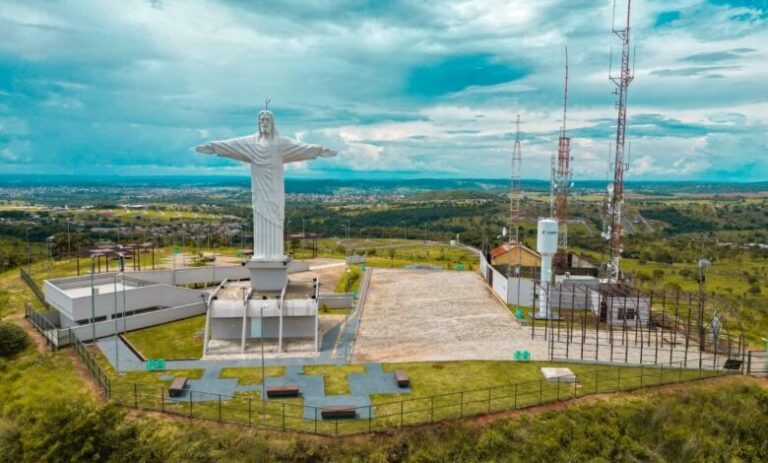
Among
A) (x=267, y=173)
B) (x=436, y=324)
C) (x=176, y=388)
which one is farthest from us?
(x=436, y=324)

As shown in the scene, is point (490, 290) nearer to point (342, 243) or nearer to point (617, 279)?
point (617, 279)

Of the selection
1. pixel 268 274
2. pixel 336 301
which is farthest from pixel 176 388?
pixel 336 301

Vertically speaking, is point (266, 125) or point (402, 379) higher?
point (266, 125)

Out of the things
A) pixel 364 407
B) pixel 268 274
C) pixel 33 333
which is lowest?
pixel 33 333

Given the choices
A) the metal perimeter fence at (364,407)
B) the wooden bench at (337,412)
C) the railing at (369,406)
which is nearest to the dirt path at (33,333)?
the metal perimeter fence at (364,407)

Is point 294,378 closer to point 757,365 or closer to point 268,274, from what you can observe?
point 268,274
